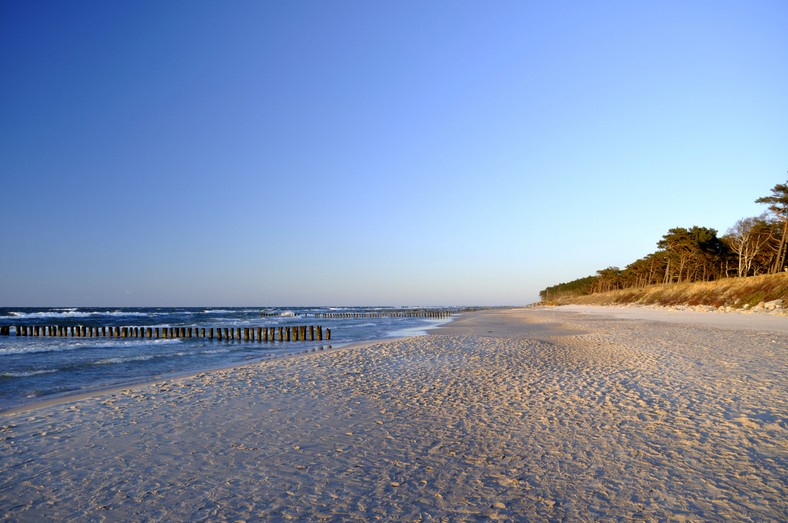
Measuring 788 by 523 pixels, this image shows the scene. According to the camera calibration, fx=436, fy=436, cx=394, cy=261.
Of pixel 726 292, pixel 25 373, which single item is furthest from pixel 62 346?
pixel 726 292

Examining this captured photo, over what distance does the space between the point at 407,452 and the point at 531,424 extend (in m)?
2.45

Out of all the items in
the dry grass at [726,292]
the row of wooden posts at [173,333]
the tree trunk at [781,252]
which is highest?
the tree trunk at [781,252]

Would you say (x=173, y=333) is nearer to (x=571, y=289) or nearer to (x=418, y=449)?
(x=418, y=449)

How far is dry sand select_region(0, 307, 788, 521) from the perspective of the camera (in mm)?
4570

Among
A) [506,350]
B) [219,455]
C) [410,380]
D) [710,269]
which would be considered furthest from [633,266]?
[219,455]

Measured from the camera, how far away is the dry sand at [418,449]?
15.0 ft

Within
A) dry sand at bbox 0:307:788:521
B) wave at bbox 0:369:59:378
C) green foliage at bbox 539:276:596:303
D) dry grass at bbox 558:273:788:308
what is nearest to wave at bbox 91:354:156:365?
wave at bbox 0:369:59:378

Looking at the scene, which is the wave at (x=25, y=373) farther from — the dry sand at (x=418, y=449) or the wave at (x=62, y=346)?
the wave at (x=62, y=346)

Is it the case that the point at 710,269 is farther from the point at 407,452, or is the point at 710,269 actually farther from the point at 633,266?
the point at 407,452

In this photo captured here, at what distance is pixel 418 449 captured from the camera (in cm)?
629

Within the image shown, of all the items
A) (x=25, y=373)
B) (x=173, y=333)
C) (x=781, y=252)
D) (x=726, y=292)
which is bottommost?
(x=173, y=333)

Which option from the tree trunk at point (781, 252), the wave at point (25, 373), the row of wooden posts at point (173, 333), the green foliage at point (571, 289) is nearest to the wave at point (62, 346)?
the row of wooden posts at point (173, 333)

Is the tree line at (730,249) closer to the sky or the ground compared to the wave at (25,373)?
closer to the sky

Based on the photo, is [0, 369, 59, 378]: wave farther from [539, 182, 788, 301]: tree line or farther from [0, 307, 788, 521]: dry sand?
[539, 182, 788, 301]: tree line
